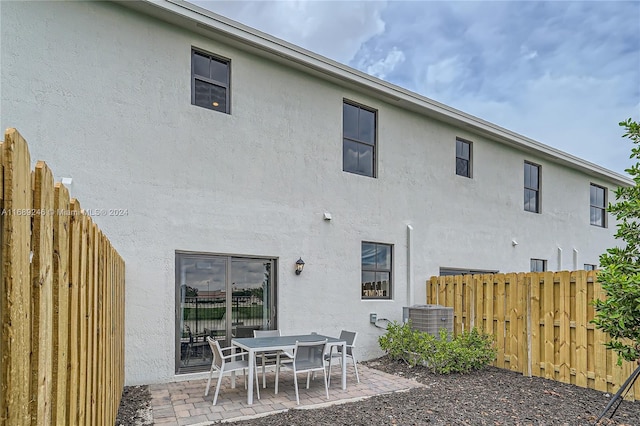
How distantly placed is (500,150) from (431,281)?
5152 mm

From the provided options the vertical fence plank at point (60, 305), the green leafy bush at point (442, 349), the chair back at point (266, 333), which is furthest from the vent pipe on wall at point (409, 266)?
the vertical fence plank at point (60, 305)

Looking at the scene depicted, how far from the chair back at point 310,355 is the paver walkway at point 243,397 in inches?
18.9

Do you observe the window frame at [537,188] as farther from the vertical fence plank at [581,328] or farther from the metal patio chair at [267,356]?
the metal patio chair at [267,356]

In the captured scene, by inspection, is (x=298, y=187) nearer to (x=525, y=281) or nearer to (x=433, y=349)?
(x=433, y=349)

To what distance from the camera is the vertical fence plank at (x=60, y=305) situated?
1652 mm

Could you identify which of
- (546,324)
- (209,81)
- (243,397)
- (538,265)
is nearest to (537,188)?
(538,265)

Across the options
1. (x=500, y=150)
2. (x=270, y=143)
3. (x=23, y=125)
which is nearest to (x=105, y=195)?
(x=23, y=125)

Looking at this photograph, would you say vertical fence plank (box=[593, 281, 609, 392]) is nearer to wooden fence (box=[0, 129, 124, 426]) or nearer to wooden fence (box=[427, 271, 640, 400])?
wooden fence (box=[427, 271, 640, 400])

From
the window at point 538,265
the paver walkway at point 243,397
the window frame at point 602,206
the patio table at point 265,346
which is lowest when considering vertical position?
the paver walkway at point 243,397

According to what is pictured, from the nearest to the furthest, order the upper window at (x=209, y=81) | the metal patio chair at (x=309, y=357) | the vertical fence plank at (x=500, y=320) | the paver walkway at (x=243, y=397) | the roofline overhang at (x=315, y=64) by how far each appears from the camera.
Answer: the paver walkway at (x=243, y=397)
the metal patio chair at (x=309, y=357)
the roofline overhang at (x=315, y=64)
the upper window at (x=209, y=81)
the vertical fence plank at (x=500, y=320)

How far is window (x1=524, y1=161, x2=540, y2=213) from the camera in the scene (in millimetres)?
13438

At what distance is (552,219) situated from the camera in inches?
551

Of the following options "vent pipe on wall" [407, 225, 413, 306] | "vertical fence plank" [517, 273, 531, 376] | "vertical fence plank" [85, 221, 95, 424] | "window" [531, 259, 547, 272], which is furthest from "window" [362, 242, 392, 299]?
→ "vertical fence plank" [85, 221, 95, 424]

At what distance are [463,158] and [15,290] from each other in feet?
39.1
